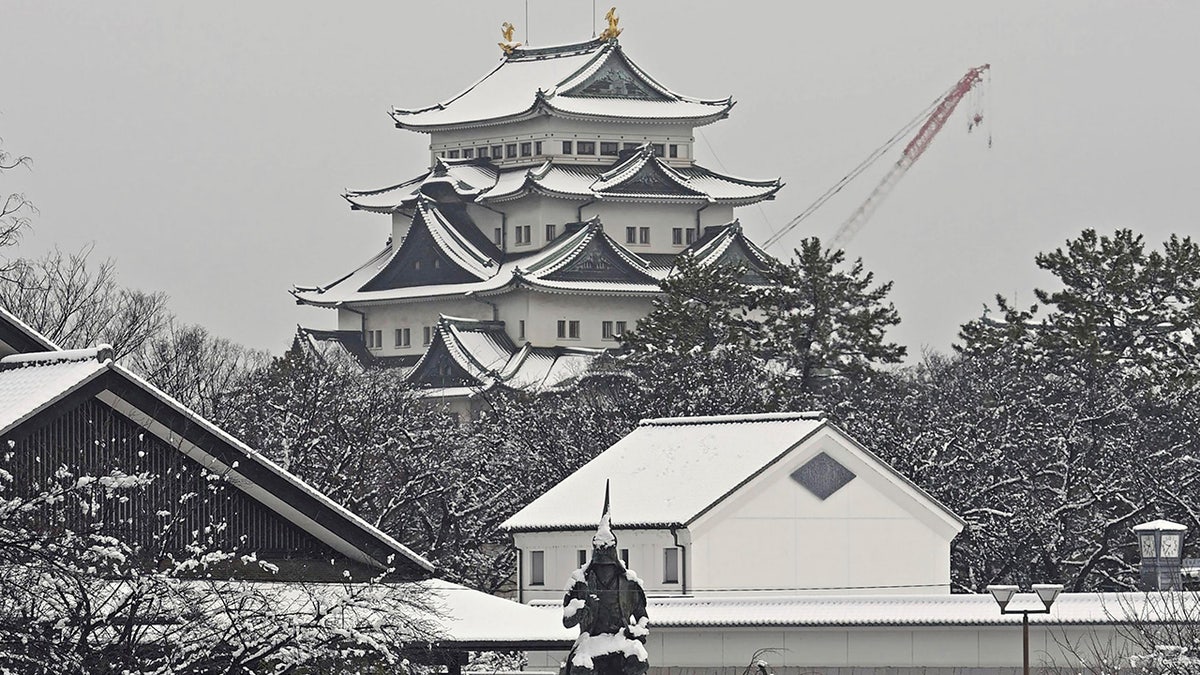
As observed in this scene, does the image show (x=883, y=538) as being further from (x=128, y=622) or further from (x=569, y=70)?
(x=569, y=70)

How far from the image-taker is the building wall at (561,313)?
92375 mm

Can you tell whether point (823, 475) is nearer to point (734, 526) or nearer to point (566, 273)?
point (734, 526)

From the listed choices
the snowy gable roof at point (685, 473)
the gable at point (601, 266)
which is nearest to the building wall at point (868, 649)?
the snowy gable roof at point (685, 473)

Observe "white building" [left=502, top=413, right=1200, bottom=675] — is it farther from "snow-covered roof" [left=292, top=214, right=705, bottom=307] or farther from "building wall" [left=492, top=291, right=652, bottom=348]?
"building wall" [left=492, top=291, right=652, bottom=348]

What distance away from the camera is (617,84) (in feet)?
331

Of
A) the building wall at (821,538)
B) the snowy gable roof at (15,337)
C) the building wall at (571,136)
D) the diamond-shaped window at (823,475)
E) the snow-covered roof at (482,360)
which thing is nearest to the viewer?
the snowy gable roof at (15,337)

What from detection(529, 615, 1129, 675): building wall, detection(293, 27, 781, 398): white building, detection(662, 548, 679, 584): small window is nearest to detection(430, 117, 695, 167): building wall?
detection(293, 27, 781, 398): white building

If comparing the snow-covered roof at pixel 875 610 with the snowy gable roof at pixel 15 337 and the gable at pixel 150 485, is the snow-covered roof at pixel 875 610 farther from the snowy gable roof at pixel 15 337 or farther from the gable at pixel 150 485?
the snowy gable roof at pixel 15 337

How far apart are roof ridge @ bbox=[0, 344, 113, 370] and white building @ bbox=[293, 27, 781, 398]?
6595cm

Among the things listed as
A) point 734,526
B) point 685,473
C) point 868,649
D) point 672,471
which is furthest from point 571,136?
point 868,649

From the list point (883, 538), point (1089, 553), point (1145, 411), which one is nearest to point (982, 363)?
point (1145, 411)

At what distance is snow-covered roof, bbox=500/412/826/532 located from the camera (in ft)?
147

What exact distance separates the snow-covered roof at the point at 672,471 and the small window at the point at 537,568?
24.7 inches

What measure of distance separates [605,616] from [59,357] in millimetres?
5421
